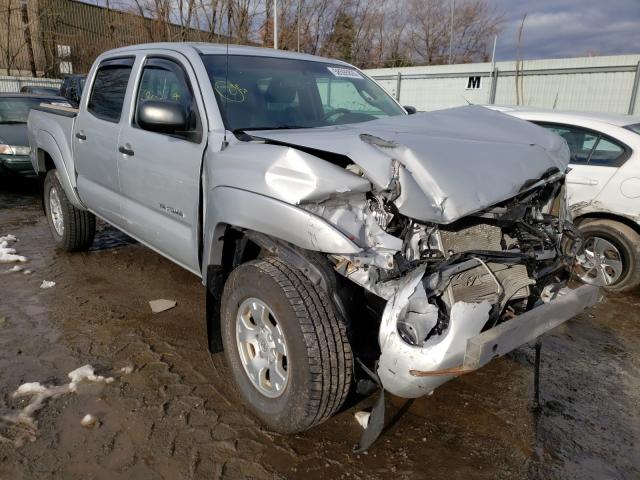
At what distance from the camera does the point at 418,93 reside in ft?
59.7

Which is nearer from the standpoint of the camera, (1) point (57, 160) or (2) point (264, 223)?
(2) point (264, 223)

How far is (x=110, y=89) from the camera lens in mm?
4141

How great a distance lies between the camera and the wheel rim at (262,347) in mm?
2463

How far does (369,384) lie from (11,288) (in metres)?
3.59

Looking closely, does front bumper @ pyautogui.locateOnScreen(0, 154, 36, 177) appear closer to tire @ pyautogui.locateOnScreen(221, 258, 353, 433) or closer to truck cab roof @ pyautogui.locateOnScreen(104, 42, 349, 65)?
truck cab roof @ pyautogui.locateOnScreen(104, 42, 349, 65)

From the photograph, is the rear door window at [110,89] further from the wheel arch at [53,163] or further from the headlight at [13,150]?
the headlight at [13,150]

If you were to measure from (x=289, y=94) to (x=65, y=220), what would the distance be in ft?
10.0

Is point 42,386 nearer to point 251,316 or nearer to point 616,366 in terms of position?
point 251,316

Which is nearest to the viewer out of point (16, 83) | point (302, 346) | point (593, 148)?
point (302, 346)

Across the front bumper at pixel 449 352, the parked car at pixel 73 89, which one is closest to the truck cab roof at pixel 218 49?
the front bumper at pixel 449 352

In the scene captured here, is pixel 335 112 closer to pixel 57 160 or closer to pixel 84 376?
pixel 84 376

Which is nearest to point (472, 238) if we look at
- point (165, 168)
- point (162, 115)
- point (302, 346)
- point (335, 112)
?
point (302, 346)

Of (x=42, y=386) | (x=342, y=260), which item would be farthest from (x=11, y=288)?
(x=342, y=260)

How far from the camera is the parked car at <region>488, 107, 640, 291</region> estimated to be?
4668 millimetres
